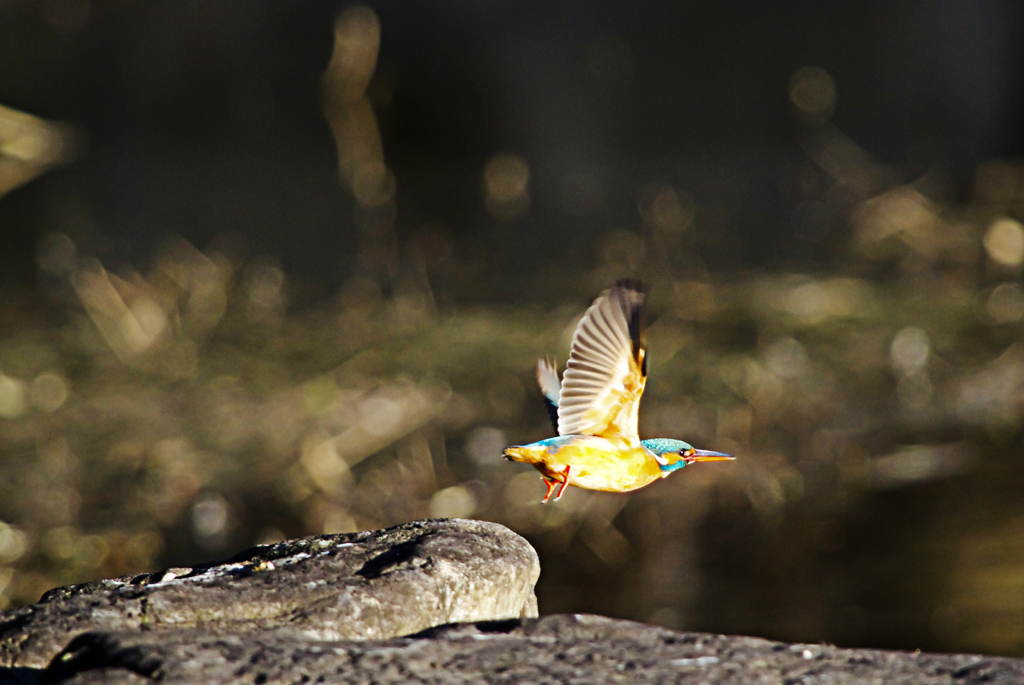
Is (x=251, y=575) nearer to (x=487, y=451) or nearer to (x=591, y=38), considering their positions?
(x=487, y=451)

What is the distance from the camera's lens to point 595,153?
163 inches

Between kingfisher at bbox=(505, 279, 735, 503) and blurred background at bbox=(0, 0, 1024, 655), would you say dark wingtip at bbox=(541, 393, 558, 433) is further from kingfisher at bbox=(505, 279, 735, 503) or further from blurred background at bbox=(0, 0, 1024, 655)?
blurred background at bbox=(0, 0, 1024, 655)

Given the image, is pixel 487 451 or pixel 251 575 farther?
pixel 487 451

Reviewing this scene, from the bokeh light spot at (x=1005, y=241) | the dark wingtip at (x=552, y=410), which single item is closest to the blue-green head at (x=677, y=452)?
the dark wingtip at (x=552, y=410)

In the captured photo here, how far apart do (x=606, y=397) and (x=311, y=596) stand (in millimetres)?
443

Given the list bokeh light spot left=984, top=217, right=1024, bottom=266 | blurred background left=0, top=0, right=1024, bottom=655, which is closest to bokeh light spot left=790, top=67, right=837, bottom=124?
blurred background left=0, top=0, right=1024, bottom=655

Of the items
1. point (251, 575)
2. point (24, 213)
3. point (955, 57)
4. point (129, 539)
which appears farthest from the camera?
point (955, 57)

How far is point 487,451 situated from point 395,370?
0.46m

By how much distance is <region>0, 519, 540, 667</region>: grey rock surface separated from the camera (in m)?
1.28

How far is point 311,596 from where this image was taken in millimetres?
1351

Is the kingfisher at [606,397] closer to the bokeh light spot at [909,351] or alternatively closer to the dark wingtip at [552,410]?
the dark wingtip at [552,410]

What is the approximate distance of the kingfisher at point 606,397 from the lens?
3.76ft

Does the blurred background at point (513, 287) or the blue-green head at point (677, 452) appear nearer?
the blue-green head at point (677, 452)

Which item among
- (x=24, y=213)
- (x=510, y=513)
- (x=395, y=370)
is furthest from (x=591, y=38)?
(x=24, y=213)
